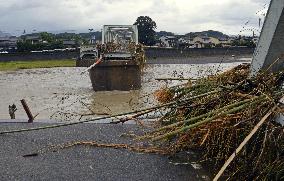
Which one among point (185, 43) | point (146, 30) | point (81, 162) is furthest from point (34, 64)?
point (81, 162)

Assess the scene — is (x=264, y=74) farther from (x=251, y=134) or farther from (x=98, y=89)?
(x=98, y=89)

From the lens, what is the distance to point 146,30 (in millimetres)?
62812

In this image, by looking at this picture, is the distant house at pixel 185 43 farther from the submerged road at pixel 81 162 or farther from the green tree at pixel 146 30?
the submerged road at pixel 81 162

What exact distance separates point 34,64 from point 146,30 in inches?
963

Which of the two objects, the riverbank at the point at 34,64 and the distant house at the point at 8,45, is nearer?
the riverbank at the point at 34,64

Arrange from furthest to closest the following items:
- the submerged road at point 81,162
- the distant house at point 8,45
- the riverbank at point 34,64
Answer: the distant house at point 8,45 < the riverbank at point 34,64 < the submerged road at point 81,162

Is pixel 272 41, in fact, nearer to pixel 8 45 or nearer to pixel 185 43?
pixel 185 43

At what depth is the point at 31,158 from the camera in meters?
3.10

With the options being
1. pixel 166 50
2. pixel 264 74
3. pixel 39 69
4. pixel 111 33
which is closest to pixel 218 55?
pixel 166 50

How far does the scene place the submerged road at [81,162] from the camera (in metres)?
2.73

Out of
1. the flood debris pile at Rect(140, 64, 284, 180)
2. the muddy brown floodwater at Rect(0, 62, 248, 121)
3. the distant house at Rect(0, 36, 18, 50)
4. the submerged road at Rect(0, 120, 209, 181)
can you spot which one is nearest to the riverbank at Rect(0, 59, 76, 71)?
the muddy brown floodwater at Rect(0, 62, 248, 121)

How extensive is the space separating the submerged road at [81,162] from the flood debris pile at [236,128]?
0.61ft

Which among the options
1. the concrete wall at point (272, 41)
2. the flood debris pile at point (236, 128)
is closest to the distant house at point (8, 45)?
the concrete wall at point (272, 41)

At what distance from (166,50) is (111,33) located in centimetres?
1890
